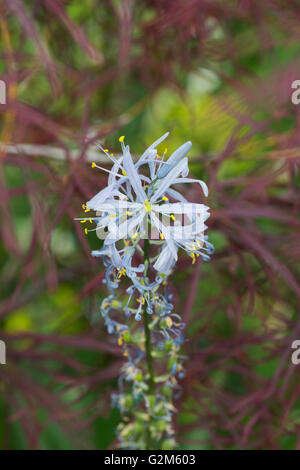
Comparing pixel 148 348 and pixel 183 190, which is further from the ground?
pixel 183 190

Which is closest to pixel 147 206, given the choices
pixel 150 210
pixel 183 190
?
pixel 150 210

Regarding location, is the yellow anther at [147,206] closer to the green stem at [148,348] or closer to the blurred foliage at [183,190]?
the green stem at [148,348]

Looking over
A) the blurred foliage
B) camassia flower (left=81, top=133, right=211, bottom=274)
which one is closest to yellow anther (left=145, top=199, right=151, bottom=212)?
camassia flower (left=81, top=133, right=211, bottom=274)

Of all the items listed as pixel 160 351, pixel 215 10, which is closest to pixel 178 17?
pixel 215 10

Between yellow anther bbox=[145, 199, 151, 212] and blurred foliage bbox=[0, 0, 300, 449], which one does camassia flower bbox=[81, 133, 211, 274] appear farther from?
blurred foliage bbox=[0, 0, 300, 449]

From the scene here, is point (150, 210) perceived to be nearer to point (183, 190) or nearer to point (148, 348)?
point (148, 348)

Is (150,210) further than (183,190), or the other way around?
(183,190)

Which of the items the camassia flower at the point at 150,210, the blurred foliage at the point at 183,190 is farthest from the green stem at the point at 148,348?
the blurred foliage at the point at 183,190

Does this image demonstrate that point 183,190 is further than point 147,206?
Yes

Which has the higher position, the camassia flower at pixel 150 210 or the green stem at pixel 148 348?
the camassia flower at pixel 150 210

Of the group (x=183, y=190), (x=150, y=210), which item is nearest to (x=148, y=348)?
(x=150, y=210)

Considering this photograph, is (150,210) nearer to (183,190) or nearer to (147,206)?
(147,206)
